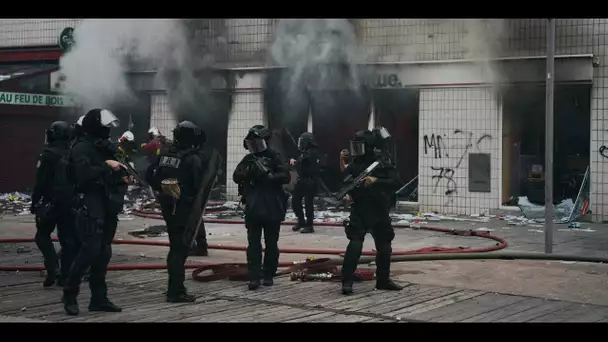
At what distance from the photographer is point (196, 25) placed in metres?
20.5

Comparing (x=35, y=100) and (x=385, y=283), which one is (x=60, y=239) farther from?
(x=35, y=100)

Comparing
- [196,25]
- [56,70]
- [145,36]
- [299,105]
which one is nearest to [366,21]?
[299,105]

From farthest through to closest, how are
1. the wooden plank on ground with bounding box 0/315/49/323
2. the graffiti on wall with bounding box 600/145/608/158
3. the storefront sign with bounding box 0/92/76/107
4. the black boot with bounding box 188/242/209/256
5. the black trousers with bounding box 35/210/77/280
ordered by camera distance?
the storefront sign with bounding box 0/92/76/107
the graffiti on wall with bounding box 600/145/608/158
the black boot with bounding box 188/242/209/256
the black trousers with bounding box 35/210/77/280
the wooden plank on ground with bounding box 0/315/49/323

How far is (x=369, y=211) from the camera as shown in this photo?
29.3 feet

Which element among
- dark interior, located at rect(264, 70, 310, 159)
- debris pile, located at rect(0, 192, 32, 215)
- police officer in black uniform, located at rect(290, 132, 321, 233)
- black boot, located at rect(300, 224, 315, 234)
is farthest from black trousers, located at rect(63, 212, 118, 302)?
dark interior, located at rect(264, 70, 310, 159)

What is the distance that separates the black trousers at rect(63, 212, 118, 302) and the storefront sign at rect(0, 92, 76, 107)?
48.6ft

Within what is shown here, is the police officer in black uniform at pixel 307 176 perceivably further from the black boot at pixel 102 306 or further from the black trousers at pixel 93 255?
the black boot at pixel 102 306

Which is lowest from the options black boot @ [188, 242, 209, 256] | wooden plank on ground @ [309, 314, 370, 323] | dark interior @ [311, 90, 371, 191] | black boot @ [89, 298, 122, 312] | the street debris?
wooden plank on ground @ [309, 314, 370, 323]

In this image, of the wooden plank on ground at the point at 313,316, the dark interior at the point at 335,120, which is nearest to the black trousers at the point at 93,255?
the wooden plank on ground at the point at 313,316

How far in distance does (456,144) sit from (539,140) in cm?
174

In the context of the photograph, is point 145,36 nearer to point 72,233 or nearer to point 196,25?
point 196,25

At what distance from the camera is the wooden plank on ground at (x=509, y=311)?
762 centimetres

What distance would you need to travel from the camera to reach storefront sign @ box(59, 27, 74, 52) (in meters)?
22.7

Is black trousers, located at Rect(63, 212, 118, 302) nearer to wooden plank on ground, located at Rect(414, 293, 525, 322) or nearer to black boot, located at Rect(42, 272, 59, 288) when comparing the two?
black boot, located at Rect(42, 272, 59, 288)
